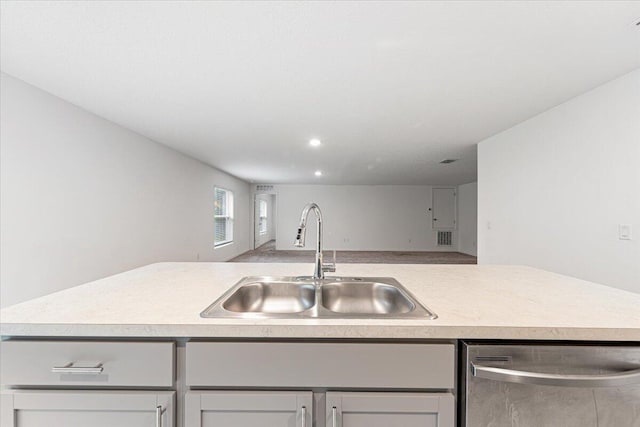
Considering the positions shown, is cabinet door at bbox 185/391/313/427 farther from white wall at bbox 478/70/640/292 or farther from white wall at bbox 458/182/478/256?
white wall at bbox 458/182/478/256

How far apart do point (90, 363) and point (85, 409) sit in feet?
0.42

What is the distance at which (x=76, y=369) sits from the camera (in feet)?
2.60

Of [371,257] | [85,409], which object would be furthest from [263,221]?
[85,409]

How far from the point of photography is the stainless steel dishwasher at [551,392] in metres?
0.79

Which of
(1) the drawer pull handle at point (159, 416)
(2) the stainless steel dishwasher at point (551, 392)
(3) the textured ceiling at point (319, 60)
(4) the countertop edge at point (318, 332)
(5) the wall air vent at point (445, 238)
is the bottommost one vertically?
(5) the wall air vent at point (445, 238)

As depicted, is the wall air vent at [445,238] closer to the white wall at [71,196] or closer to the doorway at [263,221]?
the doorway at [263,221]

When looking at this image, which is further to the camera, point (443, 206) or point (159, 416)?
point (443, 206)

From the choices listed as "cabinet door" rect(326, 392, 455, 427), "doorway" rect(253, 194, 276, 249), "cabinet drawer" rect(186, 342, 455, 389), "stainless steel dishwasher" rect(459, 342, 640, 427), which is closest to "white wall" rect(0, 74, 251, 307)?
"cabinet drawer" rect(186, 342, 455, 389)

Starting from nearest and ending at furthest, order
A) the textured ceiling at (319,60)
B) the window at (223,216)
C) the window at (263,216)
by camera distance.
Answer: the textured ceiling at (319,60) < the window at (223,216) < the window at (263,216)

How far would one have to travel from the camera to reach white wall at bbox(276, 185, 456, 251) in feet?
31.6

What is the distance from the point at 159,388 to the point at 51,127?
3.04 m

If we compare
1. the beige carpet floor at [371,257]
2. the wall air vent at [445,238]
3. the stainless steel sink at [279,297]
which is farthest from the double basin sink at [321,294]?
the wall air vent at [445,238]

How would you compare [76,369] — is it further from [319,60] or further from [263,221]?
[263,221]

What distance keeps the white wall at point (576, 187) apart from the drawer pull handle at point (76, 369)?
11.0 feet
